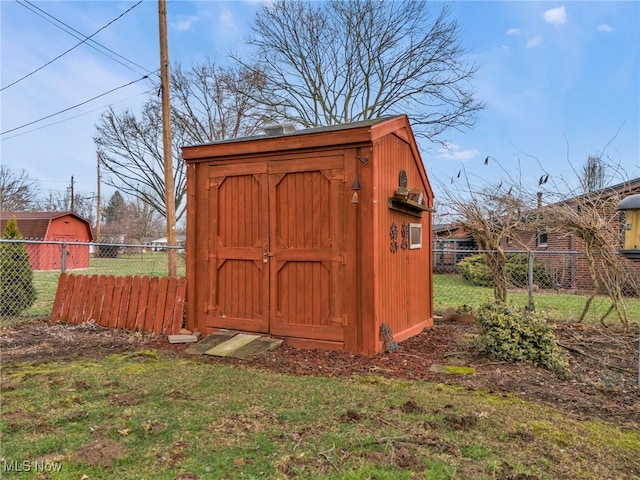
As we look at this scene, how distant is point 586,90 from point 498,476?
30.4ft

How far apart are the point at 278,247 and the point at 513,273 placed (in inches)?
347

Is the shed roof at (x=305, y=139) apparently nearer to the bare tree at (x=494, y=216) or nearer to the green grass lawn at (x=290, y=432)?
the bare tree at (x=494, y=216)

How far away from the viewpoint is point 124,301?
5.86 m

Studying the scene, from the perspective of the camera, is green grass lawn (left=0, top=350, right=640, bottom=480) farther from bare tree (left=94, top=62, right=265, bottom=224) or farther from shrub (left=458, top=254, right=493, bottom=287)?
bare tree (left=94, top=62, right=265, bottom=224)

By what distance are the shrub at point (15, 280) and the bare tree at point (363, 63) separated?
439 inches

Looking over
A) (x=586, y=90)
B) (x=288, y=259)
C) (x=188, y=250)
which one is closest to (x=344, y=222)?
(x=288, y=259)

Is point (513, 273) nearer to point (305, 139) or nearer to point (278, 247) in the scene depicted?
point (278, 247)

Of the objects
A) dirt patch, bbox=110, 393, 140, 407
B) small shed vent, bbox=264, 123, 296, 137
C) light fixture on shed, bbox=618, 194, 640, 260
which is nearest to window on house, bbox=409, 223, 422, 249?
small shed vent, bbox=264, 123, 296, 137

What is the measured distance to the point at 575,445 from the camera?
2373 millimetres

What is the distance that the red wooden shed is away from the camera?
19.8 meters

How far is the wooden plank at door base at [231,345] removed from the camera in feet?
14.9

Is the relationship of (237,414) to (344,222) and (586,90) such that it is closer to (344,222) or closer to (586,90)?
(344,222)

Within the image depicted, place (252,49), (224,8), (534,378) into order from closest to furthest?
(534,378) < (224,8) < (252,49)

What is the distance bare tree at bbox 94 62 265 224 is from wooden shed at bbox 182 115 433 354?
12190 mm
